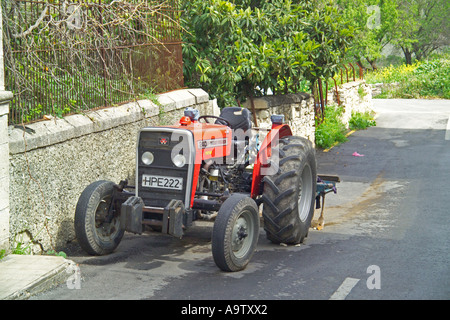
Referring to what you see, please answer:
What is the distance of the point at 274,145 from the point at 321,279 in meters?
2.33

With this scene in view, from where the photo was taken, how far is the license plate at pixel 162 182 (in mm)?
7500

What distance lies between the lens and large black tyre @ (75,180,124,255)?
7.33 meters

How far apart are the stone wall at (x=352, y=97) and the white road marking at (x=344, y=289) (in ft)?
42.9

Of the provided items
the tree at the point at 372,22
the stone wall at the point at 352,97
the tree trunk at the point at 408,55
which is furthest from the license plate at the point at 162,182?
the tree trunk at the point at 408,55

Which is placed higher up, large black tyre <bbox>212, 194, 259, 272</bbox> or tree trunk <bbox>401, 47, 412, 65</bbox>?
tree trunk <bbox>401, 47, 412, 65</bbox>

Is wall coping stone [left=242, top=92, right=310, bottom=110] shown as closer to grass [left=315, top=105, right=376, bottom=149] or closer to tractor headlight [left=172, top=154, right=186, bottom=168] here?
grass [left=315, top=105, right=376, bottom=149]

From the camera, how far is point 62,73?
8.58 metres

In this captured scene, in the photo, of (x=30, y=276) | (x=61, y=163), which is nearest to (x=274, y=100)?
(x=61, y=163)

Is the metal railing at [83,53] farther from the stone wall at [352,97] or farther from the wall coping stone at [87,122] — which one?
the stone wall at [352,97]

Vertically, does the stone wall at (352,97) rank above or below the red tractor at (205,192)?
above

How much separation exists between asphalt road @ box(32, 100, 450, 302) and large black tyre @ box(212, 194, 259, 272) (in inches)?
6.5

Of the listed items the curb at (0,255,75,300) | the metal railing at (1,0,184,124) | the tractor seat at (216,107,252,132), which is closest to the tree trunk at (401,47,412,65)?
the metal railing at (1,0,184,124)

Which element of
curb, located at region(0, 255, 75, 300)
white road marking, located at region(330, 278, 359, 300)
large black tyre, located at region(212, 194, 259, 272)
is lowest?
white road marking, located at region(330, 278, 359, 300)
